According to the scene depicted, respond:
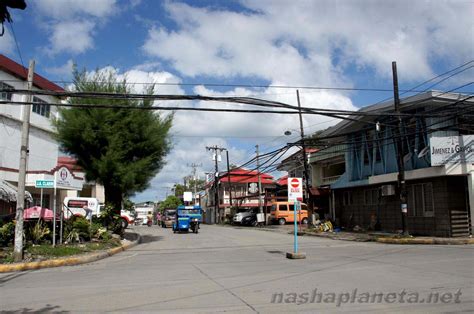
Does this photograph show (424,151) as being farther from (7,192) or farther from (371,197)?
(7,192)

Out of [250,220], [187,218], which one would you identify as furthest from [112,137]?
[250,220]

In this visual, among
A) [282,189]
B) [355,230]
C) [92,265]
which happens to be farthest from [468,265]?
[282,189]

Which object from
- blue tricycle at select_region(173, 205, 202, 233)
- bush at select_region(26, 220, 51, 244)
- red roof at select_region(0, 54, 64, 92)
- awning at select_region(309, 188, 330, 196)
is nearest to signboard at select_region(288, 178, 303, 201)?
bush at select_region(26, 220, 51, 244)

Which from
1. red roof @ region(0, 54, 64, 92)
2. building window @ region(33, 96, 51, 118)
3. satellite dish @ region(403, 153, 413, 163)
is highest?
red roof @ region(0, 54, 64, 92)

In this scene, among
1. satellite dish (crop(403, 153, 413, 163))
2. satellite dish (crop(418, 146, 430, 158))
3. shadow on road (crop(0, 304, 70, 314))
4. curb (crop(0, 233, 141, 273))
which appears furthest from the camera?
satellite dish (crop(403, 153, 413, 163))

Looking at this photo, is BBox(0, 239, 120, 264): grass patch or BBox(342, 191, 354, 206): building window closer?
BBox(0, 239, 120, 264): grass patch

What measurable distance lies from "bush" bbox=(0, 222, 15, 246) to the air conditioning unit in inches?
797

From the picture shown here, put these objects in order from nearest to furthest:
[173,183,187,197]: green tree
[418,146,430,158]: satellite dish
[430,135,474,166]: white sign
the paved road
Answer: the paved road
[430,135,474,166]: white sign
[418,146,430,158]: satellite dish
[173,183,187,197]: green tree

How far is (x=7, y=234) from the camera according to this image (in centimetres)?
1714

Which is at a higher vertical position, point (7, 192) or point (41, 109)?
point (41, 109)

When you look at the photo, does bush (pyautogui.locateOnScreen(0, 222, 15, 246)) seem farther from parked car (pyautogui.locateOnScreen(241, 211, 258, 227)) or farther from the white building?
parked car (pyautogui.locateOnScreen(241, 211, 258, 227))

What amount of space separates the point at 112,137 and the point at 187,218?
13967 millimetres

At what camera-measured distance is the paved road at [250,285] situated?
7.98 metres

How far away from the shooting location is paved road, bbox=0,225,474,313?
314 inches
